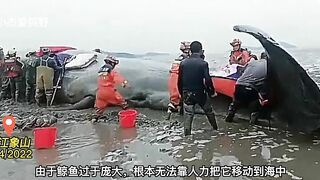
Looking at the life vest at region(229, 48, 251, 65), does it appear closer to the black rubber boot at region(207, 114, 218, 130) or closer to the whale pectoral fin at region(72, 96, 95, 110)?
the black rubber boot at region(207, 114, 218, 130)

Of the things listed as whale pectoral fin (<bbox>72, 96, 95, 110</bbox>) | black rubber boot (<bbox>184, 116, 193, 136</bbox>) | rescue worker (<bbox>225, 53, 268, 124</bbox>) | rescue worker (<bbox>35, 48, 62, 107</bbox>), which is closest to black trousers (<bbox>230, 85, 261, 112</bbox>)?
rescue worker (<bbox>225, 53, 268, 124</bbox>)

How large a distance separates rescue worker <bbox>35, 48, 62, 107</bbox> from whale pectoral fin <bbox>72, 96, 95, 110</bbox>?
1.18m

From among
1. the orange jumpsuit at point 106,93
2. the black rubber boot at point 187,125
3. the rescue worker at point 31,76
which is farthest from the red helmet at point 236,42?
the rescue worker at point 31,76

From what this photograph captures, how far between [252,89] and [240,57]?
220 cm

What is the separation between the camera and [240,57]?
1132cm

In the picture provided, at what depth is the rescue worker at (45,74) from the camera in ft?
44.4

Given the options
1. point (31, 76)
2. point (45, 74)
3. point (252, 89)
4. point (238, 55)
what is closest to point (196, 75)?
point (252, 89)

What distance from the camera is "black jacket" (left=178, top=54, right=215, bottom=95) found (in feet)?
28.0

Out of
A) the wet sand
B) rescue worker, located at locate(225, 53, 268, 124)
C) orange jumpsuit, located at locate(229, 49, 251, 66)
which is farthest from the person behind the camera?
orange jumpsuit, located at locate(229, 49, 251, 66)

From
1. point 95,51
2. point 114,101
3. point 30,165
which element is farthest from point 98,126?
point 95,51

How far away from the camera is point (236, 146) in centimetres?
781

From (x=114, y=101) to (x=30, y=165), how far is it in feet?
13.5

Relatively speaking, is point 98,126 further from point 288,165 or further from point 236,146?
point 288,165

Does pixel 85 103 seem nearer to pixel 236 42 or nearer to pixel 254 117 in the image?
pixel 236 42
